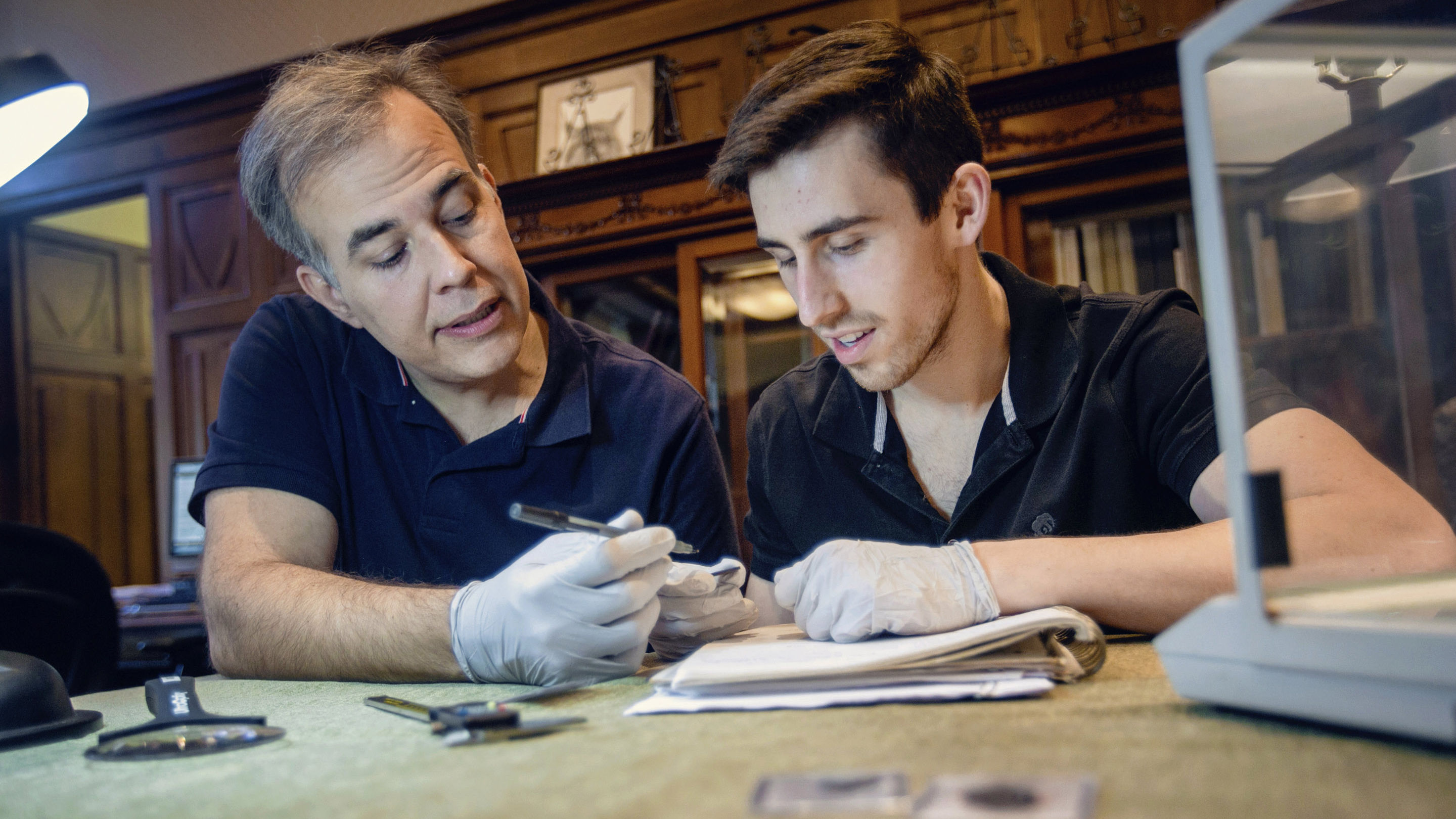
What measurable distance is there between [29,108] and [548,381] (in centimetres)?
106

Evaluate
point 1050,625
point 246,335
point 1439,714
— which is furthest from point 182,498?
point 1439,714

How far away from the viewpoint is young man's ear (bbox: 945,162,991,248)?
135 cm

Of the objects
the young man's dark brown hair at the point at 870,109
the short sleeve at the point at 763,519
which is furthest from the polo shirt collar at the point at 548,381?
the young man's dark brown hair at the point at 870,109

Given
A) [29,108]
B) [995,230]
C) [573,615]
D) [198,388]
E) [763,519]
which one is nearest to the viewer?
[573,615]

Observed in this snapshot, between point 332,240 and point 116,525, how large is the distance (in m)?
4.61

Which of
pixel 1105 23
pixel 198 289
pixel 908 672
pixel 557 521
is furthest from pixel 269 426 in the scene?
pixel 198 289

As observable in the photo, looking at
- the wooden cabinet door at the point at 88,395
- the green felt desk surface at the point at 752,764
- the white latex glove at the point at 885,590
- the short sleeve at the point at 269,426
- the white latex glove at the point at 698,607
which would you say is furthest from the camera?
the wooden cabinet door at the point at 88,395

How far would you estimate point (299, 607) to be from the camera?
3.63 ft

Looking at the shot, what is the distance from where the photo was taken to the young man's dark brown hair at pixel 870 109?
1243 millimetres

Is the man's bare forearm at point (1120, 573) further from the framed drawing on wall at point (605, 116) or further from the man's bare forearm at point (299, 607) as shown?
the framed drawing on wall at point (605, 116)

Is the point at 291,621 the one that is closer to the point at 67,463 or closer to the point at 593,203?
the point at 593,203

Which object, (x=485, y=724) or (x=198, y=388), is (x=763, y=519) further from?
(x=198, y=388)

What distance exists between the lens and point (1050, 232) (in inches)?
110

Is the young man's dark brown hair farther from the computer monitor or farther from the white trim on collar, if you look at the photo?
the computer monitor
